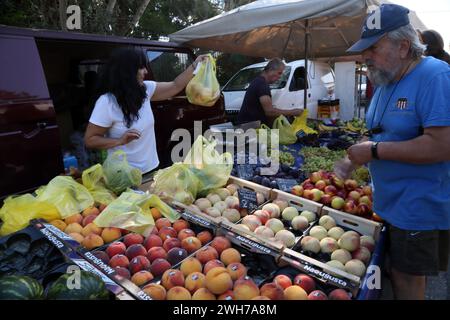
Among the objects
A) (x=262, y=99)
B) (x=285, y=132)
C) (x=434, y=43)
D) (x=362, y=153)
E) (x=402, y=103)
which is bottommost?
(x=285, y=132)

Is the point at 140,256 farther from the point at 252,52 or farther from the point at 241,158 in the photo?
the point at 252,52

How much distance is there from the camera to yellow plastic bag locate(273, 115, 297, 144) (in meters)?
4.29

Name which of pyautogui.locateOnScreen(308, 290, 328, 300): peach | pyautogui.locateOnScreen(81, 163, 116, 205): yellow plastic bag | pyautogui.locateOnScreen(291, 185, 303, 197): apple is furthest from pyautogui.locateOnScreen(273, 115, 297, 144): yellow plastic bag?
pyautogui.locateOnScreen(308, 290, 328, 300): peach

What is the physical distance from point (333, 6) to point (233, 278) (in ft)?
9.41

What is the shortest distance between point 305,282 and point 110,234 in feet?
3.39

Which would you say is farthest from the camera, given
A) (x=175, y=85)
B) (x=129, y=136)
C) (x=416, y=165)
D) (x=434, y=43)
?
(x=434, y=43)

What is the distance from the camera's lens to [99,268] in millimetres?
1385

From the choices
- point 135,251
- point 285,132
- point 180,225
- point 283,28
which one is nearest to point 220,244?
point 180,225

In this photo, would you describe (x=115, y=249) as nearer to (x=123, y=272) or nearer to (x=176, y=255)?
(x=123, y=272)

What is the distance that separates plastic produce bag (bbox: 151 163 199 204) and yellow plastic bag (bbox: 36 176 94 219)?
1.55 feet

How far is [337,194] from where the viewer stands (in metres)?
2.37

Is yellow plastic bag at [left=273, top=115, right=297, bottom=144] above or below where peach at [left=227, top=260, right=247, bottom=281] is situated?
above

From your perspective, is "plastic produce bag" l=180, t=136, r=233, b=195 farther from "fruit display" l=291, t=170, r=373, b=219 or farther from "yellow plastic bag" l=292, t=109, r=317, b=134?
"yellow plastic bag" l=292, t=109, r=317, b=134

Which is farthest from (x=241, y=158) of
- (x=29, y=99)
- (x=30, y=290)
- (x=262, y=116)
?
(x=30, y=290)
